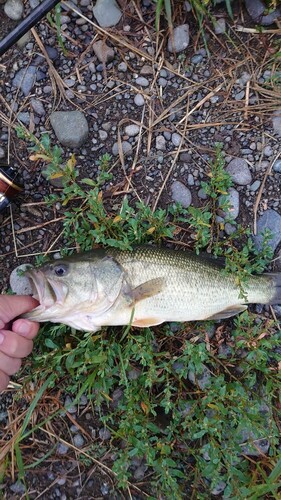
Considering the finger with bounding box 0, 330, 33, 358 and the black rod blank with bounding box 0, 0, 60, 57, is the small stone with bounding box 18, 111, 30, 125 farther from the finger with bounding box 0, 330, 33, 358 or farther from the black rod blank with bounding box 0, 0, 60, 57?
the finger with bounding box 0, 330, 33, 358

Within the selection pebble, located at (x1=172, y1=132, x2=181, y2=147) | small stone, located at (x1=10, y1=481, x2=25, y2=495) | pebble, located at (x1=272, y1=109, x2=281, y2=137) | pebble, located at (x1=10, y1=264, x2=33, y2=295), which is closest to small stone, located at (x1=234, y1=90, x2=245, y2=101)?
pebble, located at (x1=272, y1=109, x2=281, y2=137)

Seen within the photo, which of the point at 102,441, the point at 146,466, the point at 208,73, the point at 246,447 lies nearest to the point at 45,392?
the point at 102,441

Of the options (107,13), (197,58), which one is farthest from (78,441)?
(107,13)

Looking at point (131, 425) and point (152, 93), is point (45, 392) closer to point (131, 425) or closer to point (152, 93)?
point (131, 425)

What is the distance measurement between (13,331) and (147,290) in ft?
3.30

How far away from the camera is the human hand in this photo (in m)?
3.33

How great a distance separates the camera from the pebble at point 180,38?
3.92 metres

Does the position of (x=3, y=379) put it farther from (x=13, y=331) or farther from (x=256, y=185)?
(x=256, y=185)

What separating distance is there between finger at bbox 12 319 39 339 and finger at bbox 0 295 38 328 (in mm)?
59

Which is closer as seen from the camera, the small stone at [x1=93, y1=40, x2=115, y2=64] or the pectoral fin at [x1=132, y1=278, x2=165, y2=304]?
the pectoral fin at [x1=132, y1=278, x2=165, y2=304]

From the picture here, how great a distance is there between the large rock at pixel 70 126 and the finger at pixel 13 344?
1640 millimetres

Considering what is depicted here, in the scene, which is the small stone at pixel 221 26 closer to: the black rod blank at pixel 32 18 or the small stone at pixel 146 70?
the small stone at pixel 146 70

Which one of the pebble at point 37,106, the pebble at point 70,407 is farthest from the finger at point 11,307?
the pebble at point 37,106

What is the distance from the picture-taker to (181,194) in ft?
12.9
